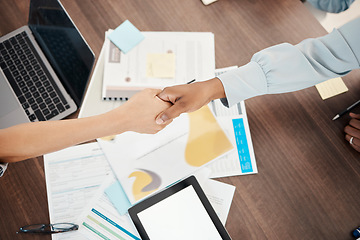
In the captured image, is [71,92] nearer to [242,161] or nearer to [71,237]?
[71,237]

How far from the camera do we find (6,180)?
0.89 m

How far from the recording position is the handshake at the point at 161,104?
2.85 feet

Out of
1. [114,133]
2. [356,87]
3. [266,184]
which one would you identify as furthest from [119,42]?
[356,87]

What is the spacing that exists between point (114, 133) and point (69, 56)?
30 cm

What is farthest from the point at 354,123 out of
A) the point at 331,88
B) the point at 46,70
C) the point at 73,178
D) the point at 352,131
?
the point at 46,70

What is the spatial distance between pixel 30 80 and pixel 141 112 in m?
0.39

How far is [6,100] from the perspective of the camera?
94cm

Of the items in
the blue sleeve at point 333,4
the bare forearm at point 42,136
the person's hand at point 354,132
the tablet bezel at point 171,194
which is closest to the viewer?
the bare forearm at point 42,136

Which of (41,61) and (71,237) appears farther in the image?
(41,61)

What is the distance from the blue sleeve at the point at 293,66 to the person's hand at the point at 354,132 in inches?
6.5

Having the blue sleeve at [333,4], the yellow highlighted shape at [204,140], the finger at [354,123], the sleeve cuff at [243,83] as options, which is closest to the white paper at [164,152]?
the yellow highlighted shape at [204,140]

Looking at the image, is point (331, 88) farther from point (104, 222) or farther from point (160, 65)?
point (104, 222)

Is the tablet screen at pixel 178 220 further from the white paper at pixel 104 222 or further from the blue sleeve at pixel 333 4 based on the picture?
the blue sleeve at pixel 333 4

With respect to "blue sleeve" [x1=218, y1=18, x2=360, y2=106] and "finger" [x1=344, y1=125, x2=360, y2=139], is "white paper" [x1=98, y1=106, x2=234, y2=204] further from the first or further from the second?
"finger" [x1=344, y1=125, x2=360, y2=139]
